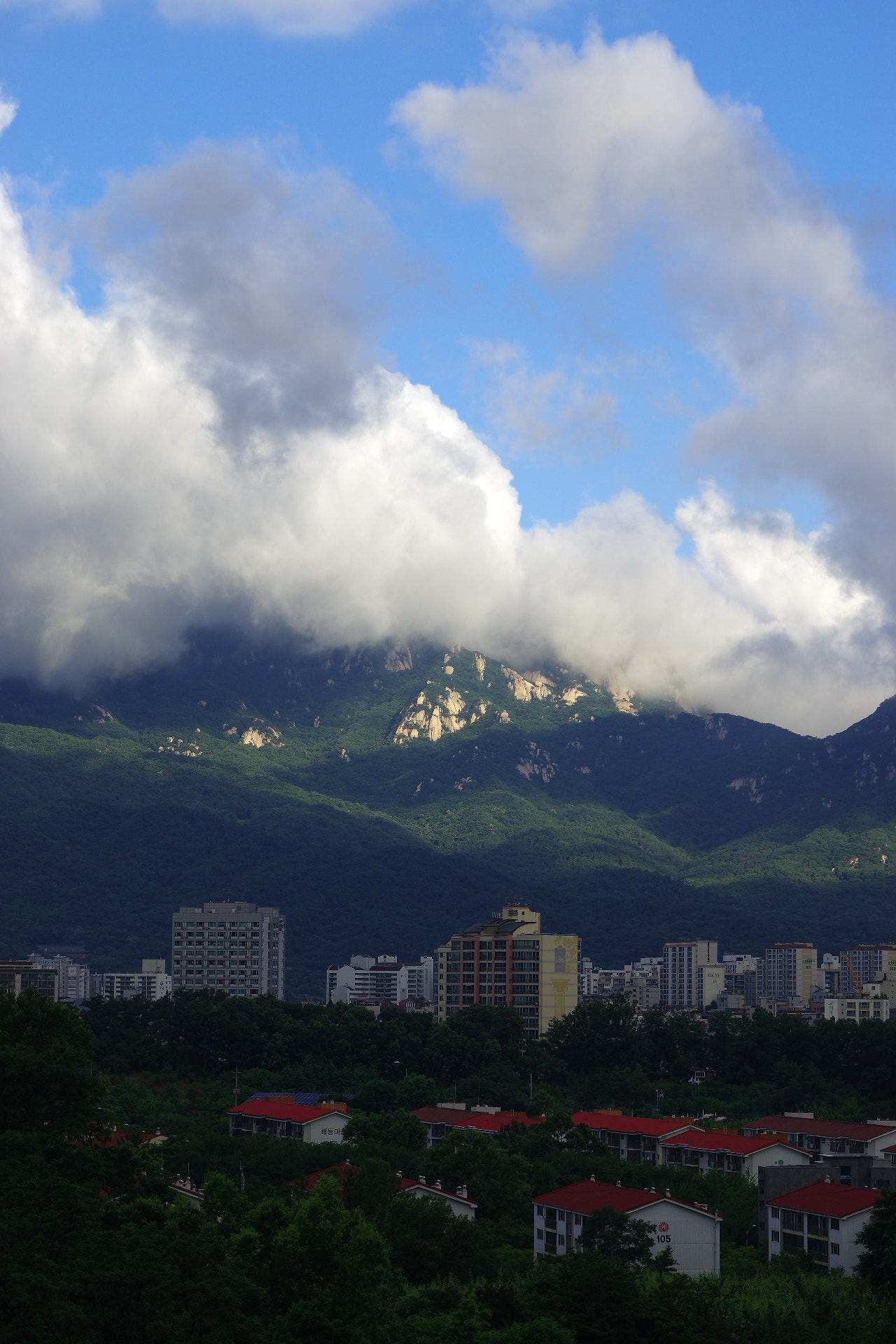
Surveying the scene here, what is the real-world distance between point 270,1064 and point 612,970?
9780 cm

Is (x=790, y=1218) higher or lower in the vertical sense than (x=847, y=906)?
lower

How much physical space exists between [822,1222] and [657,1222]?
17.7 feet

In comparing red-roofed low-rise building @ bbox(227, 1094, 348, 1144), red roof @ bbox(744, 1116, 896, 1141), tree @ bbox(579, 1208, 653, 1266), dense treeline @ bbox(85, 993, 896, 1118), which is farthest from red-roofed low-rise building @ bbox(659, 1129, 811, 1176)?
dense treeline @ bbox(85, 993, 896, 1118)

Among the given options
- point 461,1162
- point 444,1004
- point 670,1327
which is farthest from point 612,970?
point 670,1327

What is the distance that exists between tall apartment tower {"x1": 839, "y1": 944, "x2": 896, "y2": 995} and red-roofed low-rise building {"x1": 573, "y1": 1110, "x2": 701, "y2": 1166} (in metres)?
91.0

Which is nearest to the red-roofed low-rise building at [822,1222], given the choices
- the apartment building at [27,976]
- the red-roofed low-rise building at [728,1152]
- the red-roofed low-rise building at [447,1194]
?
the red-roofed low-rise building at [728,1152]

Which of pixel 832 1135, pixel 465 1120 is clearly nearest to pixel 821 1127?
pixel 832 1135

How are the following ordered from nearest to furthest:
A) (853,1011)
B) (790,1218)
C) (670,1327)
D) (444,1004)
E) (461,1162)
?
1. (670,1327)
2. (790,1218)
3. (461,1162)
4. (444,1004)
5. (853,1011)

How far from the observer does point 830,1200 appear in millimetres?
48625

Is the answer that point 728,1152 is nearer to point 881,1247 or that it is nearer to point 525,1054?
point 881,1247

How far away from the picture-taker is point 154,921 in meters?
188

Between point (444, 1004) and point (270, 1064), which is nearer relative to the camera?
point (270, 1064)

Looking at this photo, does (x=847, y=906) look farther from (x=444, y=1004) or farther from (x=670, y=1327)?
(x=670, y=1327)

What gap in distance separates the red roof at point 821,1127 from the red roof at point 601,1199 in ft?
49.2
